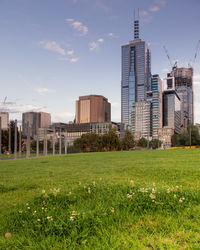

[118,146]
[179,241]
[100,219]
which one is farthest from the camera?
[118,146]

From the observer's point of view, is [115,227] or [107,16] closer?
[115,227]

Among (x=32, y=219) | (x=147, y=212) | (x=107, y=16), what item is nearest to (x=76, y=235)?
(x=32, y=219)

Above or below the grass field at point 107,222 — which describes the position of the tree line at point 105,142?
below

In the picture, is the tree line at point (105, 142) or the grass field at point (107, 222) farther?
the tree line at point (105, 142)

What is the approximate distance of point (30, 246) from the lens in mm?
2844

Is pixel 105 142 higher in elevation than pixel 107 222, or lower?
lower

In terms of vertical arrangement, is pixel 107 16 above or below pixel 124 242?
above

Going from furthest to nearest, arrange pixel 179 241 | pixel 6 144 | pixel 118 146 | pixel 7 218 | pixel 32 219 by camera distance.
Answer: pixel 118 146 < pixel 6 144 < pixel 7 218 < pixel 32 219 < pixel 179 241

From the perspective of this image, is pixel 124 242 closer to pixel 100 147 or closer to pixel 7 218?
pixel 7 218

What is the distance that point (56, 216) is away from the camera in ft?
11.6

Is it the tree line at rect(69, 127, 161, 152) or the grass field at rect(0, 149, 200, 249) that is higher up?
the grass field at rect(0, 149, 200, 249)

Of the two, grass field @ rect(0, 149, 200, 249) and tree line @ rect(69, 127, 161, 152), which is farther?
tree line @ rect(69, 127, 161, 152)

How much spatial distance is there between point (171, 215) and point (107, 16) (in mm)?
95013

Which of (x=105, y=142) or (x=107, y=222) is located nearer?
(x=107, y=222)
